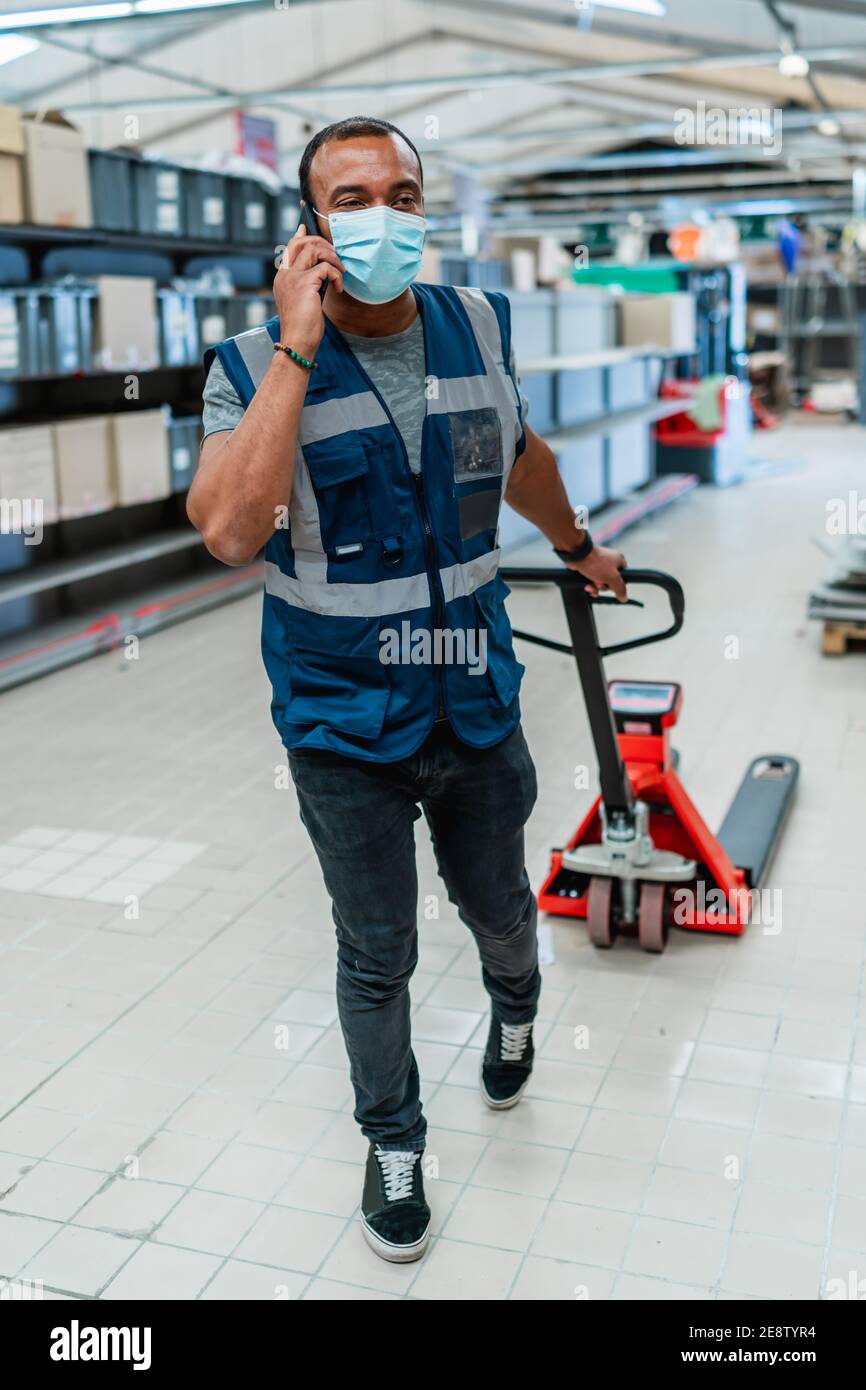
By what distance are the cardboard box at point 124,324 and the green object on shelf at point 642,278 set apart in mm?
9137

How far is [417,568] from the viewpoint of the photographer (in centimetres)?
217

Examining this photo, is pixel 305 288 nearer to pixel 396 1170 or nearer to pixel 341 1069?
pixel 396 1170

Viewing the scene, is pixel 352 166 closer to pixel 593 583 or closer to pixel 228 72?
pixel 593 583

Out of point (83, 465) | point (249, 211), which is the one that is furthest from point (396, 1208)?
point (249, 211)

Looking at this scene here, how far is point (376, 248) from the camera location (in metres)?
2.01

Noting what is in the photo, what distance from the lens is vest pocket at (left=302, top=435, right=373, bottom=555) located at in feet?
6.82

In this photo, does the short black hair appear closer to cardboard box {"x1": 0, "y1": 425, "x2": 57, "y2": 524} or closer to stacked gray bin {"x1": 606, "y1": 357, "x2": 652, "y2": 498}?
cardboard box {"x1": 0, "y1": 425, "x2": 57, "y2": 524}

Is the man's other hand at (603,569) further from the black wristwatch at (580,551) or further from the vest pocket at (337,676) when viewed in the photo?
the vest pocket at (337,676)

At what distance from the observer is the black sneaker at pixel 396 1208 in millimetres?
2367

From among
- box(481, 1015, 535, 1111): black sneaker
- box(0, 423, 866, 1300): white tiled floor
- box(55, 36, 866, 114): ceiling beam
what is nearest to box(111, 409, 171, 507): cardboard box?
box(0, 423, 866, 1300): white tiled floor

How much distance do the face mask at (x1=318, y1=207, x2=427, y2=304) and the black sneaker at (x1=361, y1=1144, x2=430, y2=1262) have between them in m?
1.48

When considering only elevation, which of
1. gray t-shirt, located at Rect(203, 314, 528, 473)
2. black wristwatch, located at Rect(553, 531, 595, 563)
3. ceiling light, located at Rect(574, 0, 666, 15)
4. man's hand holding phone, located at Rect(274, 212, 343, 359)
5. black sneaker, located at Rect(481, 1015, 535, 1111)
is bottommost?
black sneaker, located at Rect(481, 1015, 535, 1111)

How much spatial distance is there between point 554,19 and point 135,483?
30.8 ft

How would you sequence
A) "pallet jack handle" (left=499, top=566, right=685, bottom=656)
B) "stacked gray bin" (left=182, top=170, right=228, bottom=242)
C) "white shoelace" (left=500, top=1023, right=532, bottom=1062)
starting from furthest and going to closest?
"stacked gray bin" (left=182, top=170, right=228, bottom=242) → "pallet jack handle" (left=499, top=566, right=685, bottom=656) → "white shoelace" (left=500, top=1023, right=532, bottom=1062)
